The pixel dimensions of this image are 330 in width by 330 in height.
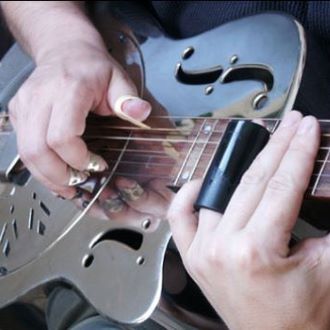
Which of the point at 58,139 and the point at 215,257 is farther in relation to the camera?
the point at 58,139

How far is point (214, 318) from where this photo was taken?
662 millimetres

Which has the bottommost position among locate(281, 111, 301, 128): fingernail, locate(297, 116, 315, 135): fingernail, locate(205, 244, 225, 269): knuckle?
locate(205, 244, 225, 269): knuckle

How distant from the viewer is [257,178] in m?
0.54

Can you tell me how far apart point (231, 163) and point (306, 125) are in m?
0.07

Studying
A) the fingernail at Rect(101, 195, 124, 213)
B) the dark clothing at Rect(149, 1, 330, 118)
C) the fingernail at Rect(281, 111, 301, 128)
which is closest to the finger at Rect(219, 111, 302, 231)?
the fingernail at Rect(281, 111, 301, 128)

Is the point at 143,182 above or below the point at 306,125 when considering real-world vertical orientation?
below

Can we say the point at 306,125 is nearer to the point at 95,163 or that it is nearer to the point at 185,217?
the point at 185,217

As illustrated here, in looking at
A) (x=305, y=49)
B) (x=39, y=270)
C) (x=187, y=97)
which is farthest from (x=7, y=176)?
(x=305, y=49)

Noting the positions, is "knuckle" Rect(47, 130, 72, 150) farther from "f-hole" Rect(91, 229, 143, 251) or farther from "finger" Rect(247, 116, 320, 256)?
"finger" Rect(247, 116, 320, 256)

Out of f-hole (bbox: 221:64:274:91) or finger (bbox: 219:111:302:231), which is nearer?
finger (bbox: 219:111:302:231)

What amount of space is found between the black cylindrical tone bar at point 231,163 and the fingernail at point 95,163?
0.18m

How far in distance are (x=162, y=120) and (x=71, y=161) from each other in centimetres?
11

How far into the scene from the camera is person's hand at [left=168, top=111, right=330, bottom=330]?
51 cm

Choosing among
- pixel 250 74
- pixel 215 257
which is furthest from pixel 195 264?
pixel 250 74
